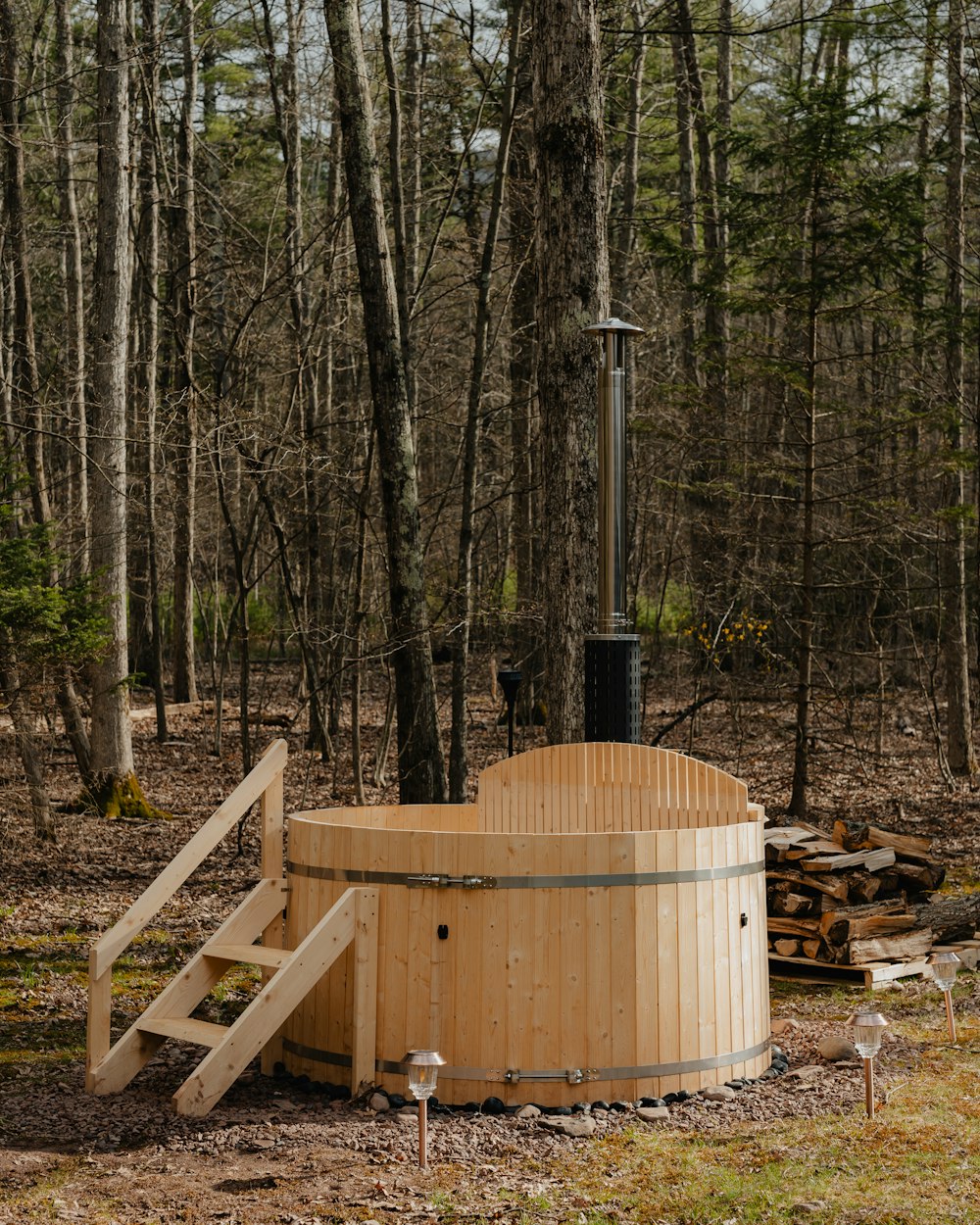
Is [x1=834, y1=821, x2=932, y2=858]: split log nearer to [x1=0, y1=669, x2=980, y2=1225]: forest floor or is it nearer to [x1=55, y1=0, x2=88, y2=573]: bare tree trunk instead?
[x1=0, y1=669, x2=980, y2=1225]: forest floor

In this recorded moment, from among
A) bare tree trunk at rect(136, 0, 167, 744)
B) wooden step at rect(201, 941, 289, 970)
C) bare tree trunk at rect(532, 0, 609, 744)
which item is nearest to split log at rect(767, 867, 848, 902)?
bare tree trunk at rect(532, 0, 609, 744)

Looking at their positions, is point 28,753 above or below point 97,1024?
above

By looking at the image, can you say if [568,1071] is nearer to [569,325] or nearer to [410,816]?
[410,816]

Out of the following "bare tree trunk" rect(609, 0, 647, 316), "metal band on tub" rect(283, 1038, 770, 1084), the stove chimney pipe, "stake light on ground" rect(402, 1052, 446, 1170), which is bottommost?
"metal band on tub" rect(283, 1038, 770, 1084)

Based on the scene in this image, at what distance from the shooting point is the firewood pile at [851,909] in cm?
813

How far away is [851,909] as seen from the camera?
8.29 metres

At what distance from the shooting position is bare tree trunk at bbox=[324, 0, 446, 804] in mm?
10930

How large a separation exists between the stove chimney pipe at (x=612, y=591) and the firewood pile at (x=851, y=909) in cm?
176

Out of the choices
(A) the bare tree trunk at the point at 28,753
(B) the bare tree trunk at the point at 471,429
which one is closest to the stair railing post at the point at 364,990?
(A) the bare tree trunk at the point at 28,753

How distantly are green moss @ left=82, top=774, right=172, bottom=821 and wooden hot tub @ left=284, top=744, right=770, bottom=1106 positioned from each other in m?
7.09

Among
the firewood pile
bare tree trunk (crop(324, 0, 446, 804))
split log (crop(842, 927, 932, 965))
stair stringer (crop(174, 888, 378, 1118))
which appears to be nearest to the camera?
stair stringer (crop(174, 888, 378, 1118))

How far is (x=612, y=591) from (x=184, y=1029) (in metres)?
3.30

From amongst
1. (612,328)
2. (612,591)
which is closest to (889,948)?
(612,591)

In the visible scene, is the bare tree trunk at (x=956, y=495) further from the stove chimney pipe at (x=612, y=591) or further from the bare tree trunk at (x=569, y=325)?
the stove chimney pipe at (x=612, y=591)
